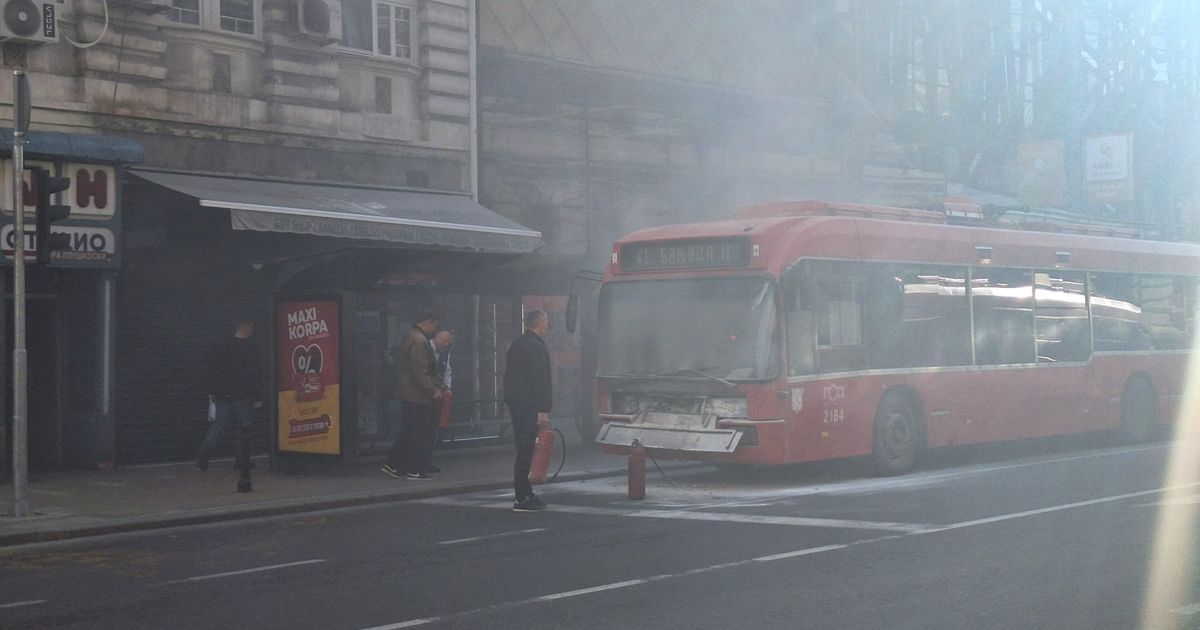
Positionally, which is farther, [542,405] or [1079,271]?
[1079,271]

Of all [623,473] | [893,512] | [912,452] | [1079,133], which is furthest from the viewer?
[1079,133]

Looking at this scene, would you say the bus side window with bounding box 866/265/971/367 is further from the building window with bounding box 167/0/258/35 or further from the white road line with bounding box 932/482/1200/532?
the building window with bounding box 167/0/258/35

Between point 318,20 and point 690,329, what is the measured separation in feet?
23.0

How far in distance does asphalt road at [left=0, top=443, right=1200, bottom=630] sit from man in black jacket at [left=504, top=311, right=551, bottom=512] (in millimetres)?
234

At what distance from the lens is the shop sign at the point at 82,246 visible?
1348 centimetres

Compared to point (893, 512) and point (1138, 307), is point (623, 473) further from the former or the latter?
point (1138, 307)

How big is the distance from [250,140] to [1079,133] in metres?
23.5

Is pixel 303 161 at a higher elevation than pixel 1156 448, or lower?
higher

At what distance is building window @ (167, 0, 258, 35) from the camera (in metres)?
15.8

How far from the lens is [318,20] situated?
16594 mm

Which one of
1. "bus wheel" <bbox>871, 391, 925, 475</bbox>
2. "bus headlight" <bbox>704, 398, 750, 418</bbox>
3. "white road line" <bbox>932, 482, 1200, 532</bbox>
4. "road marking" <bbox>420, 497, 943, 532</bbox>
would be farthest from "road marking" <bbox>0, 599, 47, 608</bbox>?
"bus wheel" <bbox>871, 391, 925, 475</bbox>

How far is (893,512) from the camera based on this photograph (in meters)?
10.0

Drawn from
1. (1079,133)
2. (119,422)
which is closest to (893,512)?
(119,422)

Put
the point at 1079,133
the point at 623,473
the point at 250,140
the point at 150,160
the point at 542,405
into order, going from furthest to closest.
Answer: the point at 1079,133, the point at 250,140, the point at 150,160, the point at 623,473, the point at 542,405
